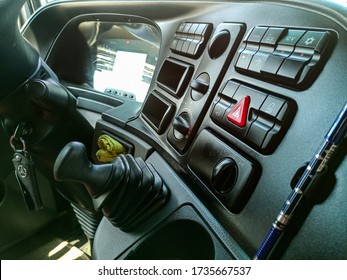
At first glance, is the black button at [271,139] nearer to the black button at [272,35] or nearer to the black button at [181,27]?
the black button at [272,35]

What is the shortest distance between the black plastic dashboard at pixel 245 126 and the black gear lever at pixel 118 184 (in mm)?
23

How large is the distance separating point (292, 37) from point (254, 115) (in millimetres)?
123

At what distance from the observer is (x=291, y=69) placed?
1.30 feet

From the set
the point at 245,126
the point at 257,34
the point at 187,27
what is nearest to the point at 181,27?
the point at 187,27

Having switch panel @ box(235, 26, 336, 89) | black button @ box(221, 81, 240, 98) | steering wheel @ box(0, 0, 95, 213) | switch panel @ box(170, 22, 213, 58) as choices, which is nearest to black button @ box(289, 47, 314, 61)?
switch panel @ box(235, 26, 336, 89)

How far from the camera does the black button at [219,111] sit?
1.61 ft

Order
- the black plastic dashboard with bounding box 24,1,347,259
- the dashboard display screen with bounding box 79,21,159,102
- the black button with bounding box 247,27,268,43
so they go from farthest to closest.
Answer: the dashboard display screen with bounding box 79,21,159,102, the black button with bounding box 247,27,268,43, the black plastic dashboard with bounding box 24,1,347,259

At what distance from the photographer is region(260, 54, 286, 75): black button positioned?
1.36ft

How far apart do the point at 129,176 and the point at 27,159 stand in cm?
28

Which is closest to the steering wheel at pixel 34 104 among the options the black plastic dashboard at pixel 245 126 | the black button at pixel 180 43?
the black plastic dashboard at pixel 245 126

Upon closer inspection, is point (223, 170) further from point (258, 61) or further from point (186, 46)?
point (186, 46)

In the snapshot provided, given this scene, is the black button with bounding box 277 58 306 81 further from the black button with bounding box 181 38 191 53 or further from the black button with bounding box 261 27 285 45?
the black button with bounding box 181 38 191 53

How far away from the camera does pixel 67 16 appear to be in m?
1.09

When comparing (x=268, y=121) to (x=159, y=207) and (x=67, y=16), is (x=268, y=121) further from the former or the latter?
(x=67, y=16)
